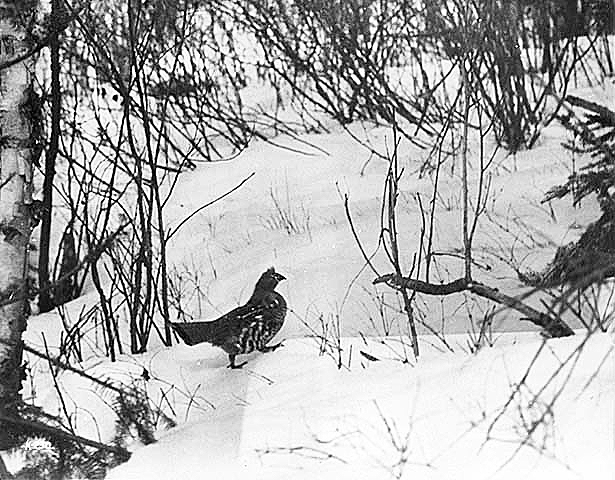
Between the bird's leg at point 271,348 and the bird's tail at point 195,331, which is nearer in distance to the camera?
the bird's leg at point 271,348

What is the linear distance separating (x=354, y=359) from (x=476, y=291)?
464mm

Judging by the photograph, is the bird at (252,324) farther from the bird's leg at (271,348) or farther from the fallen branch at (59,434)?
the fallen branch at (59,434)

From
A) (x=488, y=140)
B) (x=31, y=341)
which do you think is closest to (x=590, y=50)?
(x=488, y=140)

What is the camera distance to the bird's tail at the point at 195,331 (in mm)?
3770

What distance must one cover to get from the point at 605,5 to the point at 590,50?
217mm

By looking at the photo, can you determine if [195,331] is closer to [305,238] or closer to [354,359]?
[305,238]

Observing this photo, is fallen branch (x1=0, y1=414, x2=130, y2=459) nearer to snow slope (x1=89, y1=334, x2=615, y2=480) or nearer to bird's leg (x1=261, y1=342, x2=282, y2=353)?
snow slope (x1=89, y1=334, x2=615, y2=480)

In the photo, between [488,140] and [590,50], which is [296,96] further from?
[590,50]

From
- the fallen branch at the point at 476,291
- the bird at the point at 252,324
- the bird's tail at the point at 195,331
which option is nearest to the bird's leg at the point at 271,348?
the bird at the point at 252,324

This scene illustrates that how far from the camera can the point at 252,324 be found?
368cm

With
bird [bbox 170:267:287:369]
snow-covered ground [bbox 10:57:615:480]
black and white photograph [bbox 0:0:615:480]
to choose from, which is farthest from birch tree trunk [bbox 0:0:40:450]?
bird [bbox 170:267:287:369]

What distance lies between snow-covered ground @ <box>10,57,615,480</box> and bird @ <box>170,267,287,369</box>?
0.14 ft

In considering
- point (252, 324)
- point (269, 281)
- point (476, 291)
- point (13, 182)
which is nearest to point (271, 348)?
point (252, 324)

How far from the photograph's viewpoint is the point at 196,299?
3957 mm
